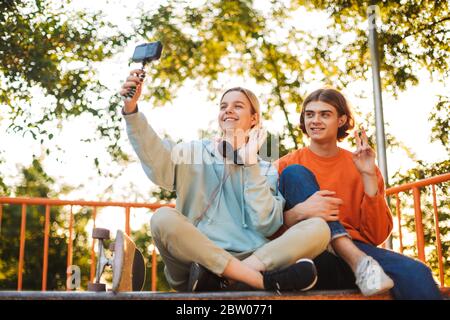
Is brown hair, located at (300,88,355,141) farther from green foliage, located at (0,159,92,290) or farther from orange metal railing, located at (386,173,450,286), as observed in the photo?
green foliage, located at (0,159,92,290)

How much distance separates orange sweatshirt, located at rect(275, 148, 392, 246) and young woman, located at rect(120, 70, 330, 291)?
26 centimetres

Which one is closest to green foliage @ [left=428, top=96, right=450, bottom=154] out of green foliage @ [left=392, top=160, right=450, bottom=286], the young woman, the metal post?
green foliage @ [left=392, top=160, right=450, bottom=286]

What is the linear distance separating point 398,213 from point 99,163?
12.9ft

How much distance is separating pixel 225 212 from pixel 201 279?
1.14 ft

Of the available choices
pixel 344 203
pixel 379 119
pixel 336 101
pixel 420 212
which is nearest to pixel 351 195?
pixel 344 203

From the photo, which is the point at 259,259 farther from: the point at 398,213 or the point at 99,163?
the point at 99,163

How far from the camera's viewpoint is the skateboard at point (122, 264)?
1.70 meters

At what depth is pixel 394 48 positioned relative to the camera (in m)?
6.15

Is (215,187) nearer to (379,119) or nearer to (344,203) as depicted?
(344,203)

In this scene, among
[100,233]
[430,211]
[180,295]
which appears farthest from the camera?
[430,211]

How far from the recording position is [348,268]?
6.68 ft

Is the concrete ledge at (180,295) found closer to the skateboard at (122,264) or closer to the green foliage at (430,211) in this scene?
the skateboard at (122,264)

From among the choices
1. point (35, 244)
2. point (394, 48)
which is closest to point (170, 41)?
point (394, 48)

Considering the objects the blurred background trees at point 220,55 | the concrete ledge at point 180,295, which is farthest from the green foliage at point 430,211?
the concrete ledge at point 180,295
